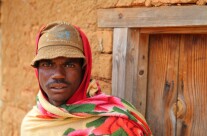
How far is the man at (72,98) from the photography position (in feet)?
7.86

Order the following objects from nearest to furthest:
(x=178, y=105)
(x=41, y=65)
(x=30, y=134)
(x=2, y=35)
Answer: (x=41, y=65), (x=30, y=134), (x=178, y=105), (x=2, y=35)

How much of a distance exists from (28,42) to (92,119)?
1454 mm

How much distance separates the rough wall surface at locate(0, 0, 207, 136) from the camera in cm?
306

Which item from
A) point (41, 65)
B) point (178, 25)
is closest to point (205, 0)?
point (178, 25)

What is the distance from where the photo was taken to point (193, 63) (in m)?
2.80

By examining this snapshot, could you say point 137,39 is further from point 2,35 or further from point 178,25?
point 2,35

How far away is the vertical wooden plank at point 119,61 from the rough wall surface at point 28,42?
63 mm

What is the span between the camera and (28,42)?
145 inches

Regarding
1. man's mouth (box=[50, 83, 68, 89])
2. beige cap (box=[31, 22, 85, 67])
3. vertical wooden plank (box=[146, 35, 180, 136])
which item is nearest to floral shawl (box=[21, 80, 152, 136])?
man's mouth (box=[50, 83, 68, 89])

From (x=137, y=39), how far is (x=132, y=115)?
62 centimetres

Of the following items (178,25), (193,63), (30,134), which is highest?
(178,25)

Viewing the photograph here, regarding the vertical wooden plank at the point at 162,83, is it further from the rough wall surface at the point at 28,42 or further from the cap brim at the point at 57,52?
the cap brim at the point at 57,52

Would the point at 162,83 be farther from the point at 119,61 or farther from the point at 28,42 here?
the point at 28,42

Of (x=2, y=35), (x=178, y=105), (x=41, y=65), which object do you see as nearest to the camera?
(x=41, y=65)
